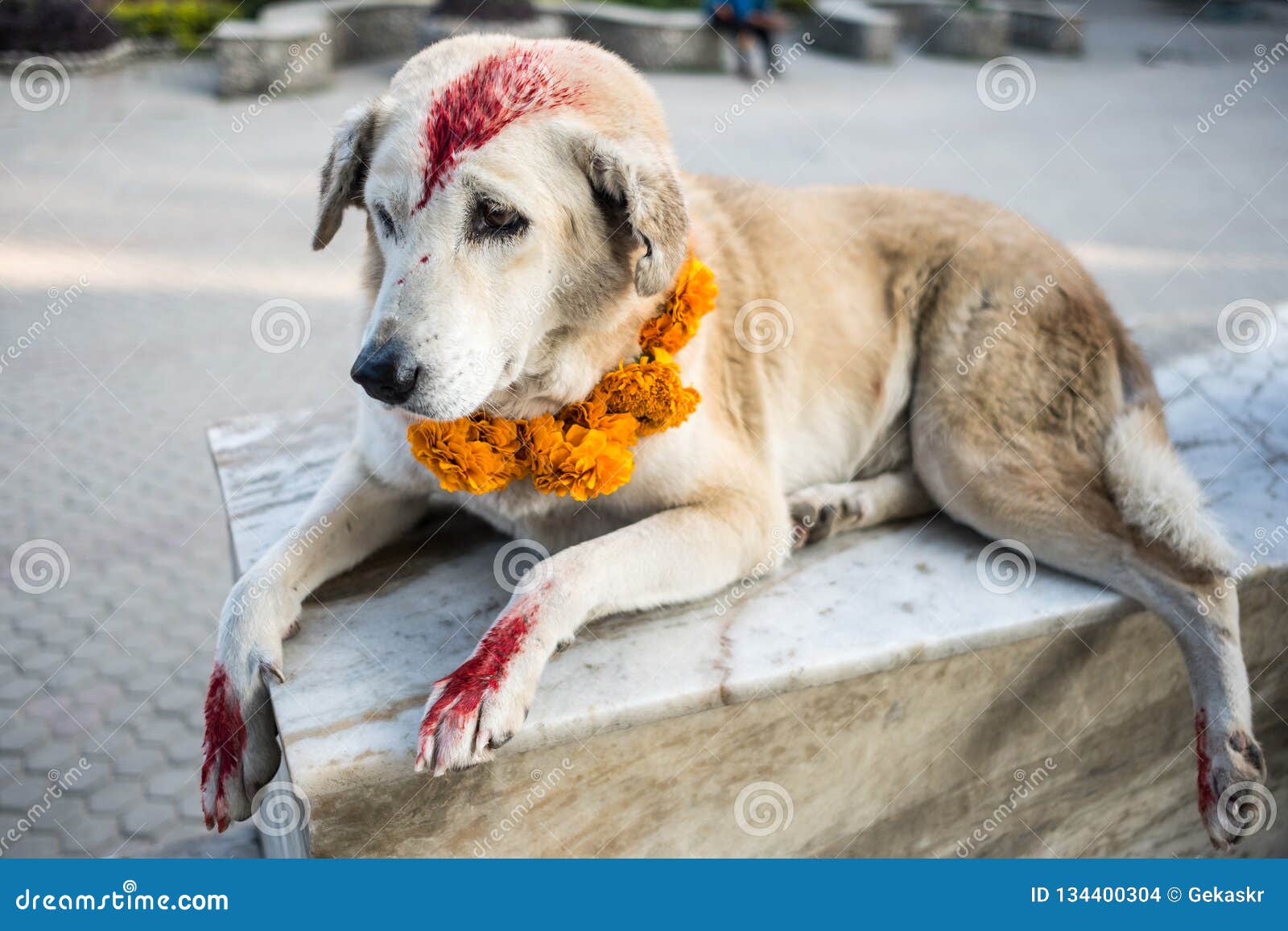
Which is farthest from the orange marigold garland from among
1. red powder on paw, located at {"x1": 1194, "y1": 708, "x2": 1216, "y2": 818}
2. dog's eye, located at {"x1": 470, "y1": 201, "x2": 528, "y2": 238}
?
red powder on paw, located at {"x1": 1194, "y1": 708, "x2": 1216, "y2": 818}

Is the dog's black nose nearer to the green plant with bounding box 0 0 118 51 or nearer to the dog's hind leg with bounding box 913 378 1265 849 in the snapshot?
the dog's hind leg with bounding box 913 378 1265 849

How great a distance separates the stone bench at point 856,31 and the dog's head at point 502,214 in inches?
528

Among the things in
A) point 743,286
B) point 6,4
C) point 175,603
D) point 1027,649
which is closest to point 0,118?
point 6,4

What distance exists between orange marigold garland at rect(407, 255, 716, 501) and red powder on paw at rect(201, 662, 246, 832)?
70 centimetres

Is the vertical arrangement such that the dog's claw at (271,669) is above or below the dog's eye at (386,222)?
below

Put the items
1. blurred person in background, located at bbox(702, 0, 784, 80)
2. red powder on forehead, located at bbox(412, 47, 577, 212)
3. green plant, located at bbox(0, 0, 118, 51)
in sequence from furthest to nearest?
blurred person in background, located at bbox(702, 0, 784, 80) → green plant, located at bbox(0, 0, 118, 51) → red powder on forehead, located at bbox(412, 47, 577, 212)

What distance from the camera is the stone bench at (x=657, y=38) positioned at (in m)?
13.3

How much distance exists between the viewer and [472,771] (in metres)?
2.34

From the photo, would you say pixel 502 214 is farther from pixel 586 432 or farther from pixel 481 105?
pixel 586 432

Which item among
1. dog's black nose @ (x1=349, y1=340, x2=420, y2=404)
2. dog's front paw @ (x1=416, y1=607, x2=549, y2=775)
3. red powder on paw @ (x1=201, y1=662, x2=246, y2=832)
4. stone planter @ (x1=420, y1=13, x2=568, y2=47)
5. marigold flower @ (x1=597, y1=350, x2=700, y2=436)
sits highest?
dog's black nose @ (x1=349, y1=340, x2=420, y2=404)

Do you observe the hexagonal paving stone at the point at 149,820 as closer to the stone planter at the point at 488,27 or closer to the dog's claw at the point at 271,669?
the dog's claw at the point at 271,669

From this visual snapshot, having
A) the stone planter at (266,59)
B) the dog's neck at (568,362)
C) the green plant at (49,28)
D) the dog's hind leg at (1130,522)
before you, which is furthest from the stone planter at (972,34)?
the dog's neck at (568,362)

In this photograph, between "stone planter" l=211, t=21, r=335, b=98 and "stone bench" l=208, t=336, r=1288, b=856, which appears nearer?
"stone bench" l=208, t=336, r=1288, b=856

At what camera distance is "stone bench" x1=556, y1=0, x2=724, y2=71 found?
13.3 meters
